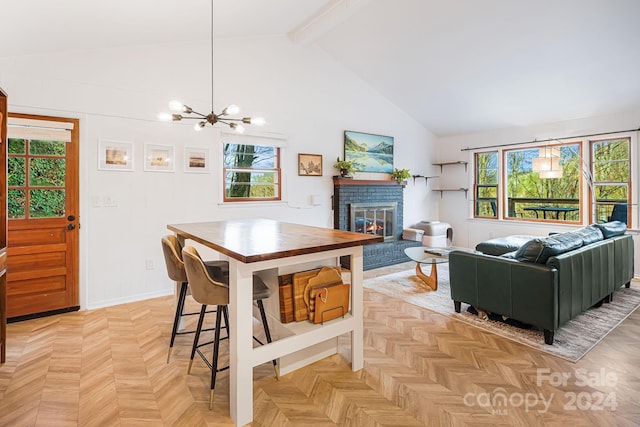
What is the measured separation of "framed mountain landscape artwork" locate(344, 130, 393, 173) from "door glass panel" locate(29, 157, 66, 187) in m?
3.78

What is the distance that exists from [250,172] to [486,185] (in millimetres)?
4453

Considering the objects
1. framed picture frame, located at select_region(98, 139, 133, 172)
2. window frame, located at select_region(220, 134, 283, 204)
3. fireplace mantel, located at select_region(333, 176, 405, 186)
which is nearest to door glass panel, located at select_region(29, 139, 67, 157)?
framed picture frame, located at select_region(98, 139, 133, 172)

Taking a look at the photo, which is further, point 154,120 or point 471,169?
point 471,169

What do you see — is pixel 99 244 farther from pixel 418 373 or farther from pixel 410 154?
pixel 410 154

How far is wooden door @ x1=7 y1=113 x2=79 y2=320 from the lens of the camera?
3262 mm

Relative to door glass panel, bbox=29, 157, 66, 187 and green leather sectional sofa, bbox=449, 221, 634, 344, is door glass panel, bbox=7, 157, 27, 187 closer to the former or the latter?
door glass panel, bbox=29, 157, 66, 187

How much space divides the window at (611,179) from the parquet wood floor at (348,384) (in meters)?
2.67

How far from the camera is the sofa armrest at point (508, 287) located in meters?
2.66

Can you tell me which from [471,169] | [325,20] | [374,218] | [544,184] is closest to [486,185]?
[471,169]

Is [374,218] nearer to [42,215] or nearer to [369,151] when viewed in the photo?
[369,151]

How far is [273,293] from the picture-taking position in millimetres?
2383

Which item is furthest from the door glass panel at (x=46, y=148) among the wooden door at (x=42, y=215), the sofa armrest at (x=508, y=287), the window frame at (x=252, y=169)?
the sofa armrest at (x=508, y=287)

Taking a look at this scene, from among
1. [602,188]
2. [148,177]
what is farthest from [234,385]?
[602,188]

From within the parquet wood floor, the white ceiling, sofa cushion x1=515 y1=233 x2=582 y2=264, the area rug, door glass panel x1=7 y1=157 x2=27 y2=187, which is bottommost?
the parquet wood floor
